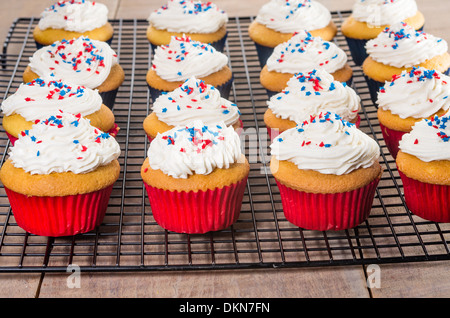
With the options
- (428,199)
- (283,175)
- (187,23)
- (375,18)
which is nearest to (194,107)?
(283,175)

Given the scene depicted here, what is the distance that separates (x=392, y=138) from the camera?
4.90 m

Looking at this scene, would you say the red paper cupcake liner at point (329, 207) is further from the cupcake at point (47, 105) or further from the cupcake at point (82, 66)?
the cupcake at point (82, 66)

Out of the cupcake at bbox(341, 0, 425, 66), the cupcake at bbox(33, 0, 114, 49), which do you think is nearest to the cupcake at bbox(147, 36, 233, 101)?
the cupcake at bbox(33, 0, 114, 49)

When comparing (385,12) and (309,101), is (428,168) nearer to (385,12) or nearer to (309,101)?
(309,101)

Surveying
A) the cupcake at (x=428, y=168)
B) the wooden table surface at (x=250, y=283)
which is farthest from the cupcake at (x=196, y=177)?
the cupcake at (x=428, y=168)

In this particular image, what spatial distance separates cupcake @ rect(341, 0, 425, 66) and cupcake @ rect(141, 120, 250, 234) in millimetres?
2479

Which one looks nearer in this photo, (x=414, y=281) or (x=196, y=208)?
(x=414, y=281)

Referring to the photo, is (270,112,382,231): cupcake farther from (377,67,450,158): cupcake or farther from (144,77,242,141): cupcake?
(377,67,450,158): cupcake

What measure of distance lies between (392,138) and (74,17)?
3.01 metres

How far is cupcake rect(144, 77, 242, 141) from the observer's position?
459 cm

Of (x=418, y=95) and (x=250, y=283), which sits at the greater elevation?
(x=418, y=95)
